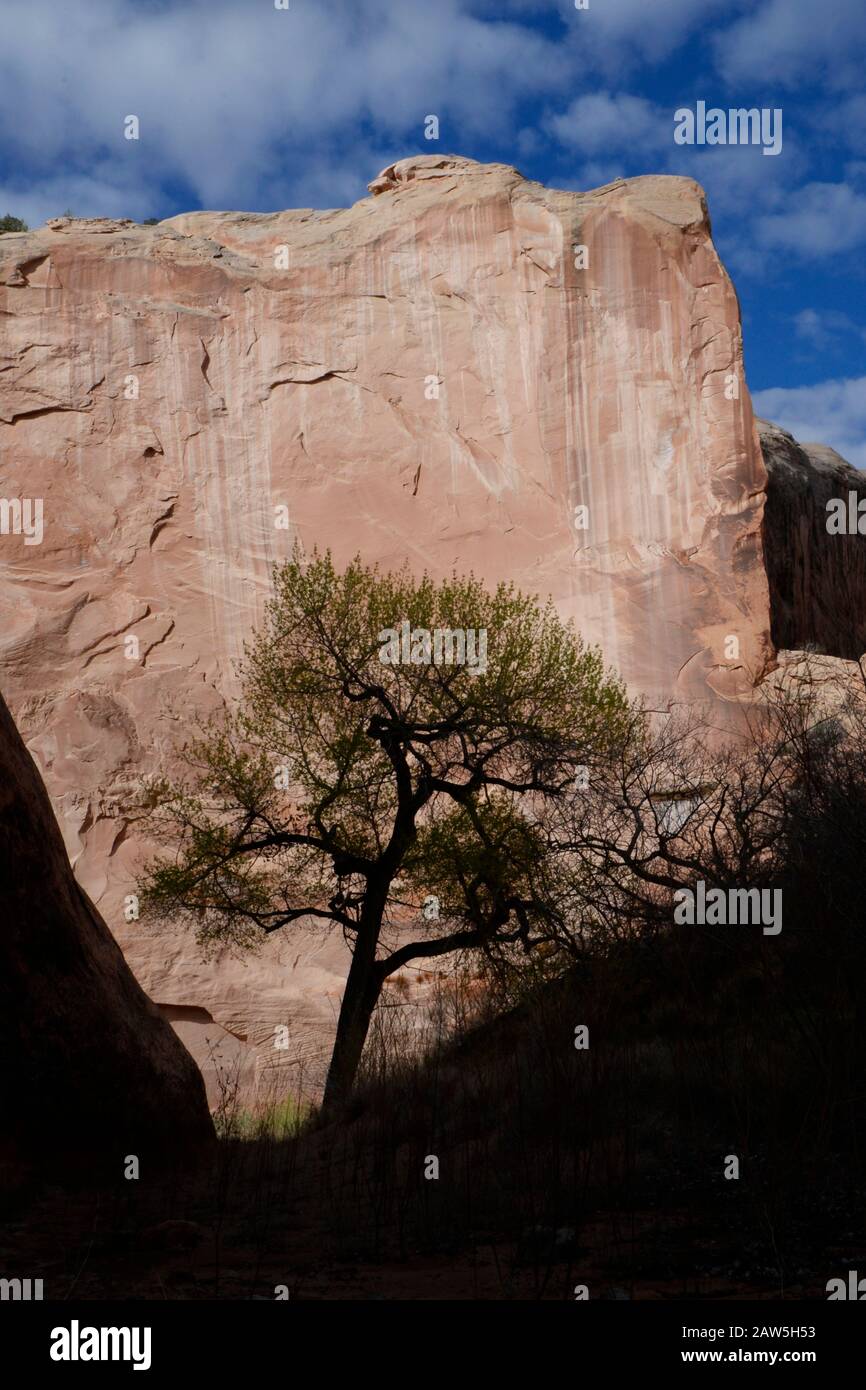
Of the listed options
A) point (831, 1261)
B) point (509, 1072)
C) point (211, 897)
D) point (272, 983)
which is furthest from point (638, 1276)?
point (272, 983)

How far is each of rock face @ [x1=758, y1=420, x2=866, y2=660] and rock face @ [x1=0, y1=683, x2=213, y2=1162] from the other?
2106cm

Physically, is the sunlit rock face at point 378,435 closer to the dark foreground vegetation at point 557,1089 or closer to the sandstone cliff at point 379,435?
the sandstone cliff at point 379,435

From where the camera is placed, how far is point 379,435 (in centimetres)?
2261

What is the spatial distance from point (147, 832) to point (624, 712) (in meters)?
A: 8.17

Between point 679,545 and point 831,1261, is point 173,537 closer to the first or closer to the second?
point 679,545

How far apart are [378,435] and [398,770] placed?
11269 millimetres

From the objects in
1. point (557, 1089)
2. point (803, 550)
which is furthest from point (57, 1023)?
point (803, 550)

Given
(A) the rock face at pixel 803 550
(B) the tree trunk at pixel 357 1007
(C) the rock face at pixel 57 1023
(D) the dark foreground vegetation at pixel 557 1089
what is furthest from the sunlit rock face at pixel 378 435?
(C) the rock face at pixel 57 1023

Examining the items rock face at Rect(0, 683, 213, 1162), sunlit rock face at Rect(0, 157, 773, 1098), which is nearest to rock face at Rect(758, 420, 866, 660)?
sunlit rock face at Rect(0, 157, 773, 1098)

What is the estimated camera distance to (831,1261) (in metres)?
4.53

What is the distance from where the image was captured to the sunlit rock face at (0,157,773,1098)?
21469 mm

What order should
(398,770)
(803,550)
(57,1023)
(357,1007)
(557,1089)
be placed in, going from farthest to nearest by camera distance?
(803,550) < (398,770) < (357,1007) < (57,1023) < (557,1089)

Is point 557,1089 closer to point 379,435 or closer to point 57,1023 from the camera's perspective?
point 57,1023

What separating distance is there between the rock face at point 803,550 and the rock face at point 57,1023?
21064mm
